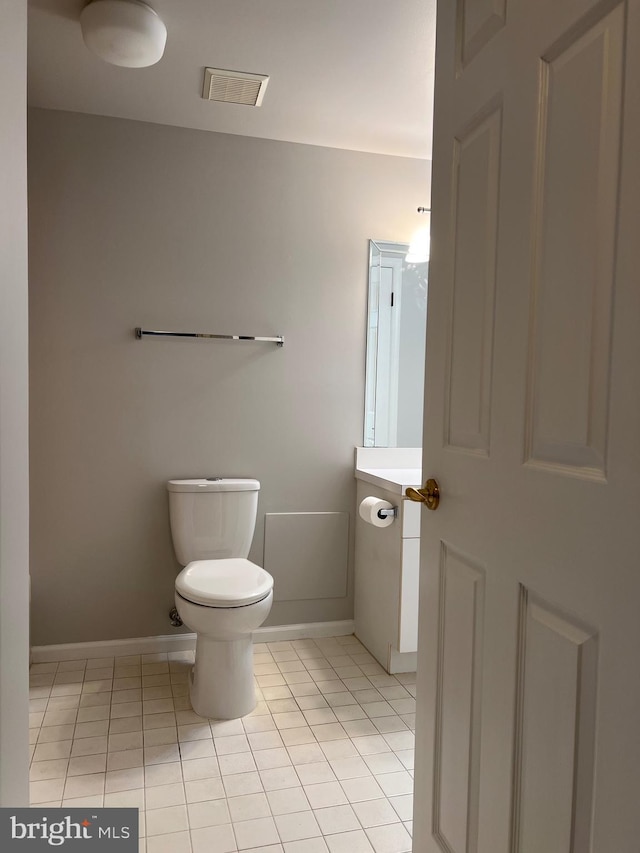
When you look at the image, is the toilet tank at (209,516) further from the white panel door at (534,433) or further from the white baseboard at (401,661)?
the white panel door at (534,433)

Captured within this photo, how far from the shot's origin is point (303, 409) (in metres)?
2.87

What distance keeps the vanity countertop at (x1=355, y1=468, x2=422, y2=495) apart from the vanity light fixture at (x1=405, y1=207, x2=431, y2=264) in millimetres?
1008

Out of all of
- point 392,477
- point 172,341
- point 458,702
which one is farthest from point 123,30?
point 458,702

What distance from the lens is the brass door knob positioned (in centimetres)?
125

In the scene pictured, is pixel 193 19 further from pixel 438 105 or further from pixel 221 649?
pixel 221 649

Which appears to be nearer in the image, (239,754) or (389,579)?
(239,754)

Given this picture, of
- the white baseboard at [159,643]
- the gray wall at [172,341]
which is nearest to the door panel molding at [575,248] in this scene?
the gray wall at [172,341]

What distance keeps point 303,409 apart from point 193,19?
1.56m

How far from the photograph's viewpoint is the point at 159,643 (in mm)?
2730

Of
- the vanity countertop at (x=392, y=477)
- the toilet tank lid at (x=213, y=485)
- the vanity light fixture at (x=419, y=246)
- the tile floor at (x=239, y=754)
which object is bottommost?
the tile floor at (x=239, y=754)

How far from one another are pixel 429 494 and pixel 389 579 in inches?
54.4

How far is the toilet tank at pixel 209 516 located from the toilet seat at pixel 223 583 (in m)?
0.13

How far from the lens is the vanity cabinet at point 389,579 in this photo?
95.7 inches

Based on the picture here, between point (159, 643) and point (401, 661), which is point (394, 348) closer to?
point (401, 661)
